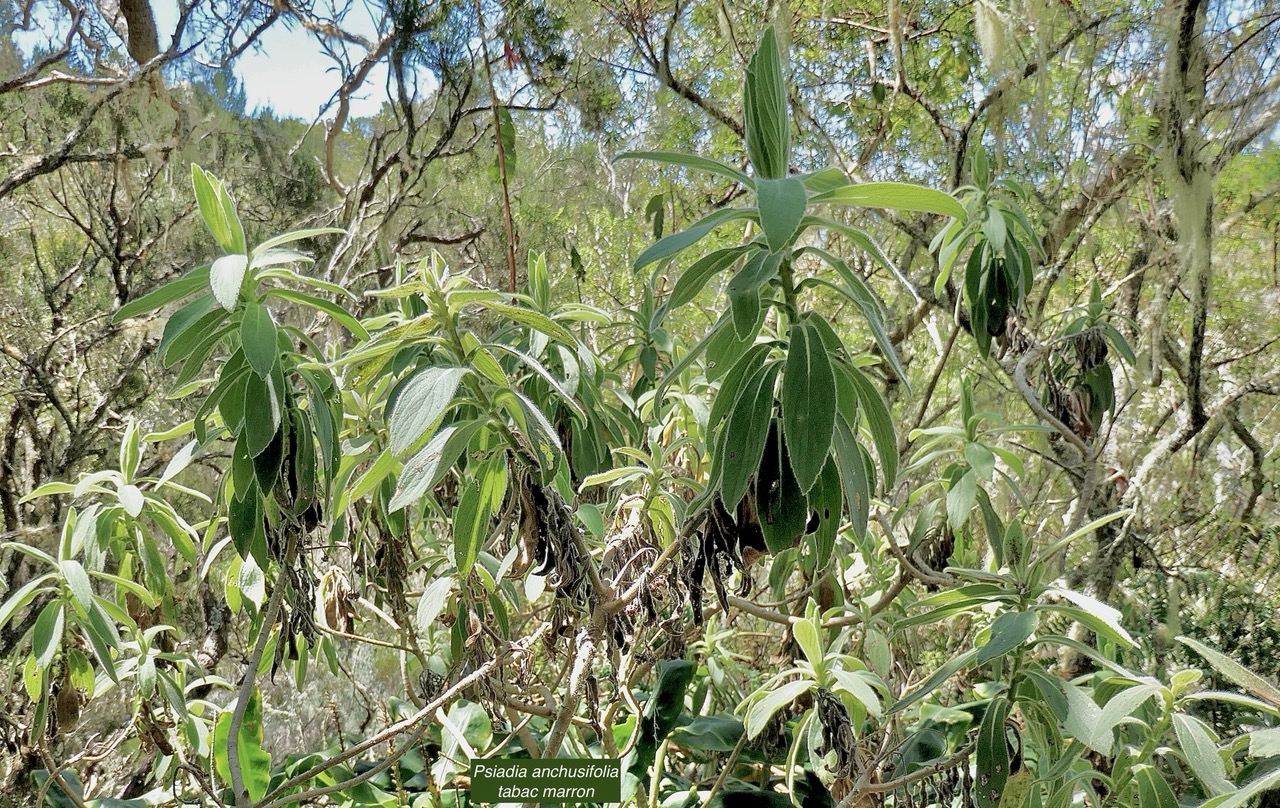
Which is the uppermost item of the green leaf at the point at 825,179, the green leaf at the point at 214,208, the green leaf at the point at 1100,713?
the green leaf at the point at 214,208

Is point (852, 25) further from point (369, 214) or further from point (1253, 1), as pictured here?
point (369, 214)

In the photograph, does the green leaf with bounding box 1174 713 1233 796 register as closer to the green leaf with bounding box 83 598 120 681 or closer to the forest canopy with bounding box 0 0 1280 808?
the forest canopy with bounding box 0 0 1280 808

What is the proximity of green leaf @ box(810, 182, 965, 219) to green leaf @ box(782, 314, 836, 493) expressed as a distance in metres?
0.09

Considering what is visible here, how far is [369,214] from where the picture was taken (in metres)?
1.98

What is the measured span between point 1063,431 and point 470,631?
0.80 meters

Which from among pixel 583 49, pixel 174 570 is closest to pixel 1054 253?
pixel 583 49

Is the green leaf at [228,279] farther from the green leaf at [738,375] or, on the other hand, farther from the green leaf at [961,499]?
the green leaf at [961,499]

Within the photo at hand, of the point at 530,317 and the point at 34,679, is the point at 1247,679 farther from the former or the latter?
the point at 34,679

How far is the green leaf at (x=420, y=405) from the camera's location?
58 cm

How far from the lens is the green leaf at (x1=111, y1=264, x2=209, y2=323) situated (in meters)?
0.65

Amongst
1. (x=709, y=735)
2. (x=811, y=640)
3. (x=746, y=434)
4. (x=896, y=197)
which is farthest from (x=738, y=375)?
(x=709, y=735)

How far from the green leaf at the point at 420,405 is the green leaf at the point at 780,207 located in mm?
240

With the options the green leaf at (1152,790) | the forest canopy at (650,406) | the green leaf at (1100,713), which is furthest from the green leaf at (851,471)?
the green leaf at (1152,790)

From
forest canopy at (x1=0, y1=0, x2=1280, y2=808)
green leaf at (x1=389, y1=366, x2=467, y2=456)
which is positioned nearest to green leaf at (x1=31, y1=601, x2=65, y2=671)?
forest canopy at (x1=0, y1=0, x2=1280, y2=808)
